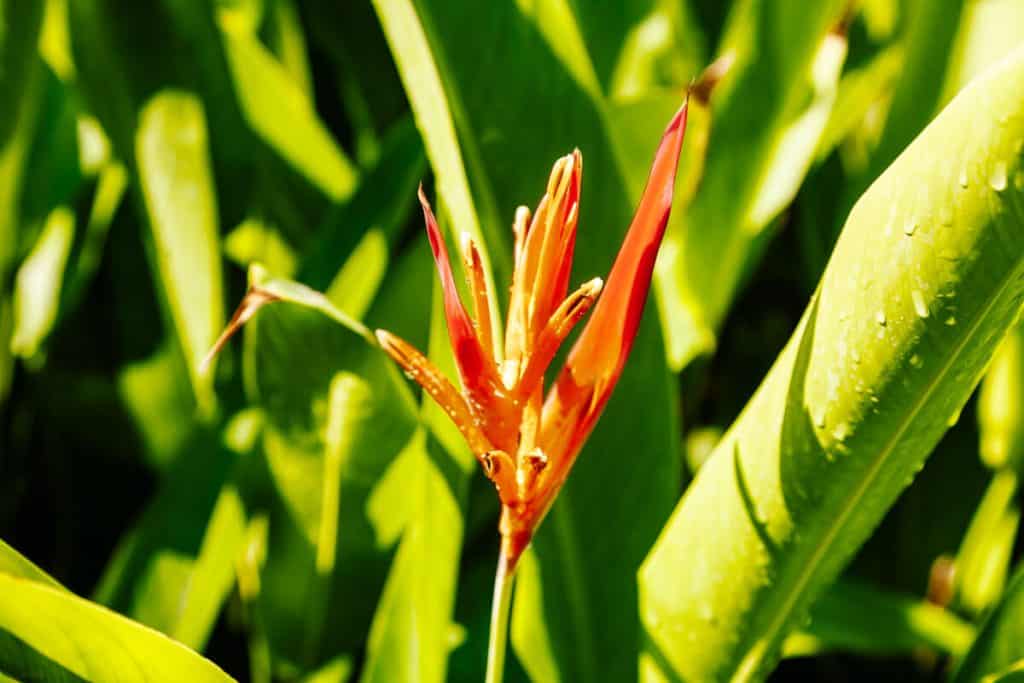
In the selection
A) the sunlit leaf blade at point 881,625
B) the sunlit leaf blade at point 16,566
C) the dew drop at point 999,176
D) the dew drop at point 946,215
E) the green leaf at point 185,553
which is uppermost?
the dew drop at point 999,176

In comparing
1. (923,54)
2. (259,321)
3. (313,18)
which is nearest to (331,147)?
(313,18)

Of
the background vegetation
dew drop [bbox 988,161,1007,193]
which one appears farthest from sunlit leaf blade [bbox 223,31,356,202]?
dew drop [bbox 988,161,1007,193]

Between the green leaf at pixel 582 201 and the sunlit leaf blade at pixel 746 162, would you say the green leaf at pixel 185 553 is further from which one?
the sunlit leaf blade at pixel 746 162

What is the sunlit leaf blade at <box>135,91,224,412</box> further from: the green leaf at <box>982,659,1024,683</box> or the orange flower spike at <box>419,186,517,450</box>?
the green leaf at <box>982,659,1024,683</box>

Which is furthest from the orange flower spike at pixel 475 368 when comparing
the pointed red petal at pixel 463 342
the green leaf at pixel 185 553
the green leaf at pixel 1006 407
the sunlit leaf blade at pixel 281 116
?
the green leaf at pixel 1006 407

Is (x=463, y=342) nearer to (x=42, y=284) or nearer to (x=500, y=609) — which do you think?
(x=500, y=609)
